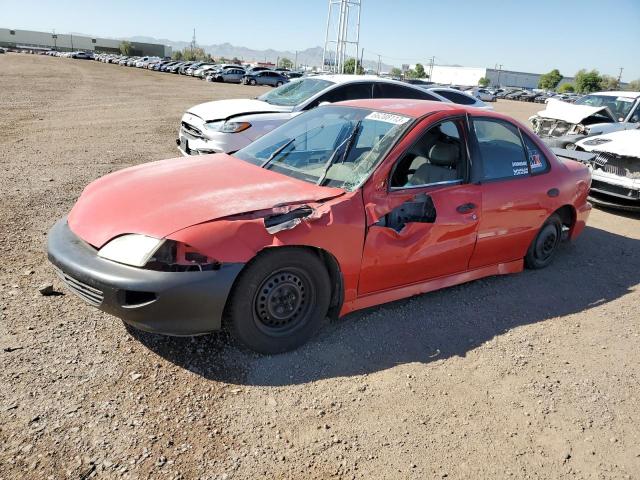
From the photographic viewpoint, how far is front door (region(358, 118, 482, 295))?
3.51 m

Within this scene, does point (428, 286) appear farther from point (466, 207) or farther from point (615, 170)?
point (615, 170)

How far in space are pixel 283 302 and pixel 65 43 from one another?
482 feet

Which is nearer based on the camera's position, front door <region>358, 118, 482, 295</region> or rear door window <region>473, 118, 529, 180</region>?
front door <region>358, 118, 482, 295</region>

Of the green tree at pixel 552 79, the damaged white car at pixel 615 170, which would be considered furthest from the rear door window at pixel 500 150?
the green tree at pixel 552 79

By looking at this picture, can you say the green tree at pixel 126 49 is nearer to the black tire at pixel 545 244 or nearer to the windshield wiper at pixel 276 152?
the windshield wiper at pixel 276 152

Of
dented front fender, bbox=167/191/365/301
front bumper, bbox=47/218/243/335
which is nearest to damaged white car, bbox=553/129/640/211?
dented front fender, bbox=167/191/365/301

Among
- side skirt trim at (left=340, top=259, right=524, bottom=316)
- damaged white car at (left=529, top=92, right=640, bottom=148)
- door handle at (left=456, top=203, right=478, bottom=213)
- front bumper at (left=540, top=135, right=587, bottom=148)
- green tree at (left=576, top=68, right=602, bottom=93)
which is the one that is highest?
green tree at (left=576, top=68, right=602, bottom=93)

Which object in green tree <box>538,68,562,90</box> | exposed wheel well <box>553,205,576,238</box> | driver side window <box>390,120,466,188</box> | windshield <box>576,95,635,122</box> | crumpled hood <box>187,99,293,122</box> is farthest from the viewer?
green tree <box>538,68,562,90</box>

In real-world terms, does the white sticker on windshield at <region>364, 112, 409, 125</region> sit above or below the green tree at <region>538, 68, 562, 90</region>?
below

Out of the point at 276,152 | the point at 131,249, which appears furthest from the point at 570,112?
the point at 131,249

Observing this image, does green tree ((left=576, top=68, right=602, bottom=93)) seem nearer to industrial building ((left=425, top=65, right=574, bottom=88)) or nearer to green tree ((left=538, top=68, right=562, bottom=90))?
green tree ((left=538, top=68, right=562, bottom=90))

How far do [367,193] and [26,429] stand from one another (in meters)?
2.35

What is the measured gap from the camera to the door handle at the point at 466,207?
12.8ft

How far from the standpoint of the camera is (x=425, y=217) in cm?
374
